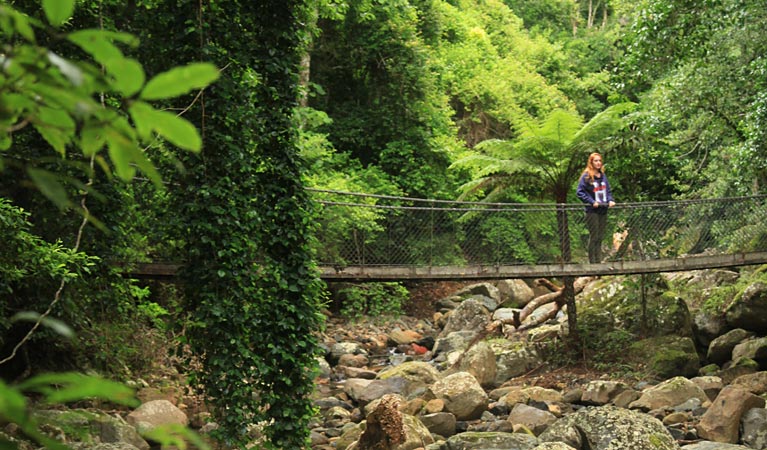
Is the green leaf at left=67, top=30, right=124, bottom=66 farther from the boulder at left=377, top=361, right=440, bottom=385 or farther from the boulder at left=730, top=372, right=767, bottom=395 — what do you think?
the boulder at left=377, top=361, right=440, bottom=385

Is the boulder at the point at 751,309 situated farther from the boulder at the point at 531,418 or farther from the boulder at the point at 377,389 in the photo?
the boulder at the point at 377,389

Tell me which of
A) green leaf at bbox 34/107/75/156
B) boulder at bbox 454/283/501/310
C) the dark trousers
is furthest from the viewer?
boulder at bbox 454/283/501/310

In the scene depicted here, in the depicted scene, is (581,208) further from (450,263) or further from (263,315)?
(263,315)

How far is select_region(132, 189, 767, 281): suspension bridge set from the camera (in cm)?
1087

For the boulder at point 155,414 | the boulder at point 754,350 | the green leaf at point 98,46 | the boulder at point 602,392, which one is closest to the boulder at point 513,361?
the boulder at point 602,392

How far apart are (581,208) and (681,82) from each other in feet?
7.05

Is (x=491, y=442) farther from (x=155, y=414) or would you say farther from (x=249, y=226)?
(x=155, y=414)

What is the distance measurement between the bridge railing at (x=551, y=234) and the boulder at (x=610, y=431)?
3098 mm

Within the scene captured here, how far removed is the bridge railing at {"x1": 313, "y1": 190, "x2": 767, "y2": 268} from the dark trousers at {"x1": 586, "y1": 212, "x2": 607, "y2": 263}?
13cm

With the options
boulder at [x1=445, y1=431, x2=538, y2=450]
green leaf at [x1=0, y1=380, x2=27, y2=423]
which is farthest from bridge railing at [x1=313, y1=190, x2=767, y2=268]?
green leaf at [x1=0, y1=380, x2=27, y2=423]

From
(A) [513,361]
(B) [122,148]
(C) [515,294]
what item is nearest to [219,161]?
(B) [122,148]

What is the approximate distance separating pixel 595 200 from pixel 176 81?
450 inches

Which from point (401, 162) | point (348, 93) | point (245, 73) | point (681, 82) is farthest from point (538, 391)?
point (348, 93)

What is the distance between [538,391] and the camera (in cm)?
1208
